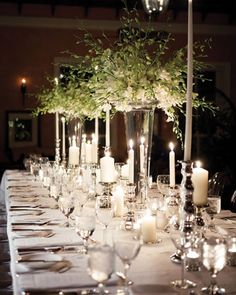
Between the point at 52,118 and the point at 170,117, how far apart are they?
25.9 feet

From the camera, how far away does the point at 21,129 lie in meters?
10.9

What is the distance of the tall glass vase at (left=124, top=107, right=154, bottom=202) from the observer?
2.88m

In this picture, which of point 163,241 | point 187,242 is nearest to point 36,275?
point 187,242

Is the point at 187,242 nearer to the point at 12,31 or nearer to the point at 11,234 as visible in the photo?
the point at 11,234

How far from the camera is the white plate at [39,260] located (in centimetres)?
201

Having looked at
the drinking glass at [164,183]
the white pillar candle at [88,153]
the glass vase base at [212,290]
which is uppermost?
the white pillar candle at [88,153]

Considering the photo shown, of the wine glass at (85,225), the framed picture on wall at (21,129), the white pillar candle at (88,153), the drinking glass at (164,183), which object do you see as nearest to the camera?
the wine glass at (85,225)

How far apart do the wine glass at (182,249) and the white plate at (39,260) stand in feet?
1.49

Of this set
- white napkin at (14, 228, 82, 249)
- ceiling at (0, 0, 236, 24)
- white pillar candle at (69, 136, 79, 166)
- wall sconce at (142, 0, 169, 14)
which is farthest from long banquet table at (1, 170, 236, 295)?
ceiling at (0, 0, 236, 24)

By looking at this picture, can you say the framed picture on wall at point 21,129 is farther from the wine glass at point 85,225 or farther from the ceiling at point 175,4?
the wine glass at point 85,225

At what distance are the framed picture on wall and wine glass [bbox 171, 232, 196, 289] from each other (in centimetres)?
911

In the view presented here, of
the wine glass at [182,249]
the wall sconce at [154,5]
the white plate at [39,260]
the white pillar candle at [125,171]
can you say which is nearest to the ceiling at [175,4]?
the wall sconce at [154,5]

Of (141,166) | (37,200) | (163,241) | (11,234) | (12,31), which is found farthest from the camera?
(12,31)

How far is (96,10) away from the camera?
11.1 meters
